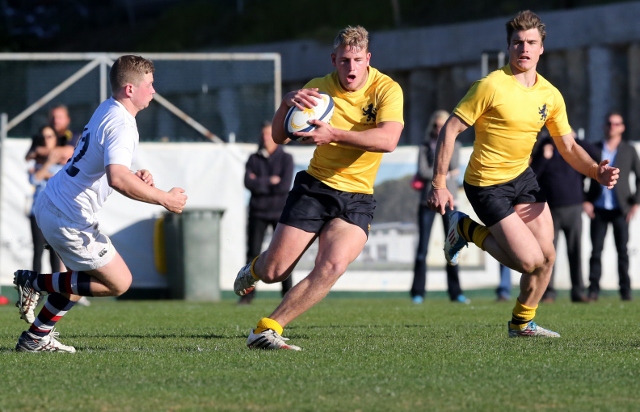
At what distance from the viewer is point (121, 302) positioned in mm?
15461

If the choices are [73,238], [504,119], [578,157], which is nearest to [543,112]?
[504,119]

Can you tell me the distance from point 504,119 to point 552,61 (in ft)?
52.7

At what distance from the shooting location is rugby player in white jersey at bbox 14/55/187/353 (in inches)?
279

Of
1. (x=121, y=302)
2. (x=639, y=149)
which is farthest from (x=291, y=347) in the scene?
(x=639, y=149)

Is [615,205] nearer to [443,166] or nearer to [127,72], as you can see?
[443,166]

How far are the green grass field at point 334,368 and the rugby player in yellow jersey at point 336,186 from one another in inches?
15.6

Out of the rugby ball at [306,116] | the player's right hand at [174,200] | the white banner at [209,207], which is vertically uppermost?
the rugby ball at [306,116]

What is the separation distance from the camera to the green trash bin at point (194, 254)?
15820 millimetres

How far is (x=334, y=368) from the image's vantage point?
647 centimetres

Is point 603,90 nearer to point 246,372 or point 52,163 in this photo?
point 52,163

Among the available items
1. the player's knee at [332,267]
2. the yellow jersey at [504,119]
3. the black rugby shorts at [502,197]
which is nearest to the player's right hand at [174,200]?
the player's knee at [332,267]

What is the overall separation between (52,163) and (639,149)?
8.85m

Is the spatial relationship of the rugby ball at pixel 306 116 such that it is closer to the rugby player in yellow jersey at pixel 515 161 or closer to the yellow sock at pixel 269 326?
the rugby player in yellow jersey at pixel 515 161

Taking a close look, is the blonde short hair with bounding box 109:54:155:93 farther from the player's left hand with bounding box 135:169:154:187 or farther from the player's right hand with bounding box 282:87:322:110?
the player's right hand with bounding box 282:87:322:110
